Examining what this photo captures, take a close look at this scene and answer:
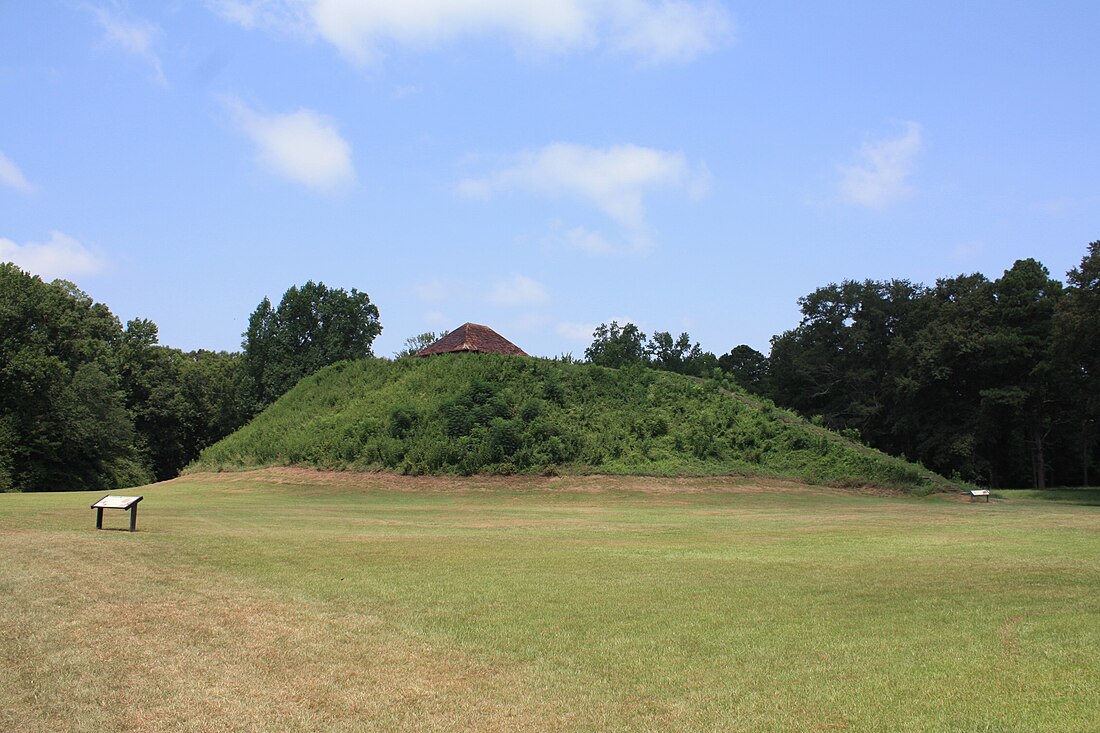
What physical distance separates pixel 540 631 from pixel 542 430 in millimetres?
32657

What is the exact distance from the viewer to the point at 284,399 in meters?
56.9

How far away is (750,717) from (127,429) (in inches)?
2731

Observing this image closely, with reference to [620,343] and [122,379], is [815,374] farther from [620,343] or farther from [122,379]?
[122,379]

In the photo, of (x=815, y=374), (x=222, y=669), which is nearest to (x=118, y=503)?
(x=222, y=669)

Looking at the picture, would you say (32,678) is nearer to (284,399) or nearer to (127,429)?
(284,399)

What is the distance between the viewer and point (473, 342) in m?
57.1

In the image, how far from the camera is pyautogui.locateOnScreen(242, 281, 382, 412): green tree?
77750mm

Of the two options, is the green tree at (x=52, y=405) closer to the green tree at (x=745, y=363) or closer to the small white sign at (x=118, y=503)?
the small white sign at (x=118, y=503)

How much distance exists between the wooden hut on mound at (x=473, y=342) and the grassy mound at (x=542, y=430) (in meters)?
3.11

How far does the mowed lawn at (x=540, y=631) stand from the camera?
7652 mm

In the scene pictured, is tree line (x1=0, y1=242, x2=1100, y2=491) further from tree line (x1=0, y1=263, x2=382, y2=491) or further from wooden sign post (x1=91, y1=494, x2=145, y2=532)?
wooden sign post (x1=91, y1=494, x2=145, y2=532)

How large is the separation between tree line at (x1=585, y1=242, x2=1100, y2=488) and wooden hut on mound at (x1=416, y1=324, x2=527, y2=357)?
43.5 ft

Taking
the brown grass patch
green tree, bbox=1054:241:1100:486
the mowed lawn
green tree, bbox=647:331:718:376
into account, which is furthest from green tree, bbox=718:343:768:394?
the brown grass patch

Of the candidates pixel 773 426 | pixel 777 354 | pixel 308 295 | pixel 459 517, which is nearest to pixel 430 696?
pixel 459 517
